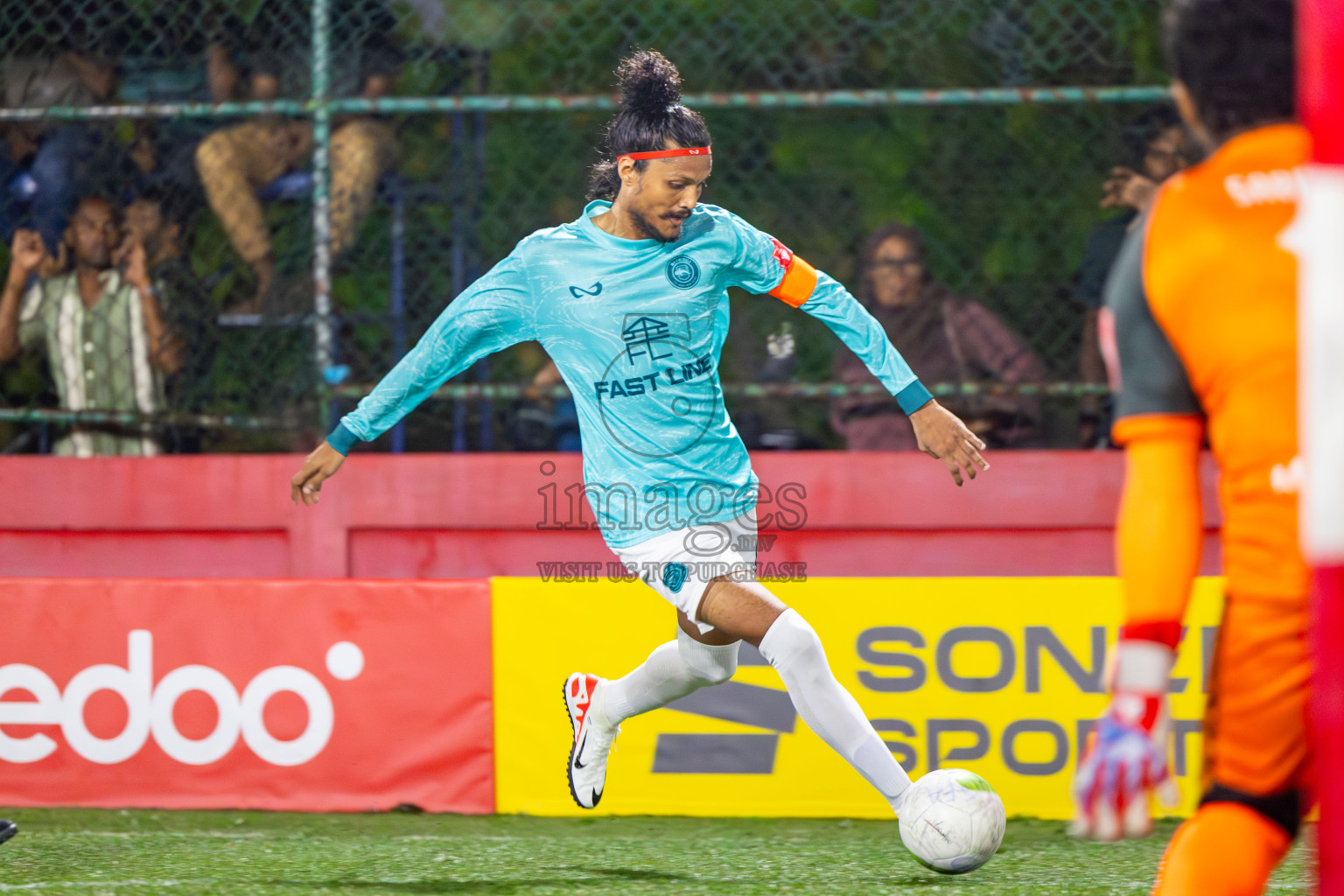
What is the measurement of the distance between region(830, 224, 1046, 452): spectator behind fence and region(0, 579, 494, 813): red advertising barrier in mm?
2017

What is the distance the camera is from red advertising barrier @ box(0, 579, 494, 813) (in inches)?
211

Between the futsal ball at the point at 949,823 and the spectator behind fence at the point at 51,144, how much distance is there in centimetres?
463

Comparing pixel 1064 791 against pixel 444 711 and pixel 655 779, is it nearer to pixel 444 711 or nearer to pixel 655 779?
pixel 655 779

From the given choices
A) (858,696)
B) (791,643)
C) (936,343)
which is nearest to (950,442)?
(791,643)

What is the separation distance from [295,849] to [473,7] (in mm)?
3694

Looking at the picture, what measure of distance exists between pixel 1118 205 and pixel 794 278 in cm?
249

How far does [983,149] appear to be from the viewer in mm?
6289

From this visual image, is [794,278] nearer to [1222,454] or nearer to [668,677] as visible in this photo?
[668,677]

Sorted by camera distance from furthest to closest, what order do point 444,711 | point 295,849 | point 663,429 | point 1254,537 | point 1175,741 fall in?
point 444,711, point 1175,741, point 295,849, point 663,429, point 1254,537

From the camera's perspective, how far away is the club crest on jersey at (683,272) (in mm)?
4105

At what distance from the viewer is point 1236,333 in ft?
6.51

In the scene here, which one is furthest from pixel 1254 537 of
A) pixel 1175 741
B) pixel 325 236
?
pixel 325 236

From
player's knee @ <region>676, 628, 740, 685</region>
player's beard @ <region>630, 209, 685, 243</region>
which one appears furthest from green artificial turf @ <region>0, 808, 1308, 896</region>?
player's beard @ <region>630, 209, 685, 243</region>

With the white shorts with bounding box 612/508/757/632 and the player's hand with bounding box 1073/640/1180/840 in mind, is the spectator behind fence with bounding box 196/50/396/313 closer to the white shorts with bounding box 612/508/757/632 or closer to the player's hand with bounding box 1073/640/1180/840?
the white shorts with bounding box 612/508/757/632
